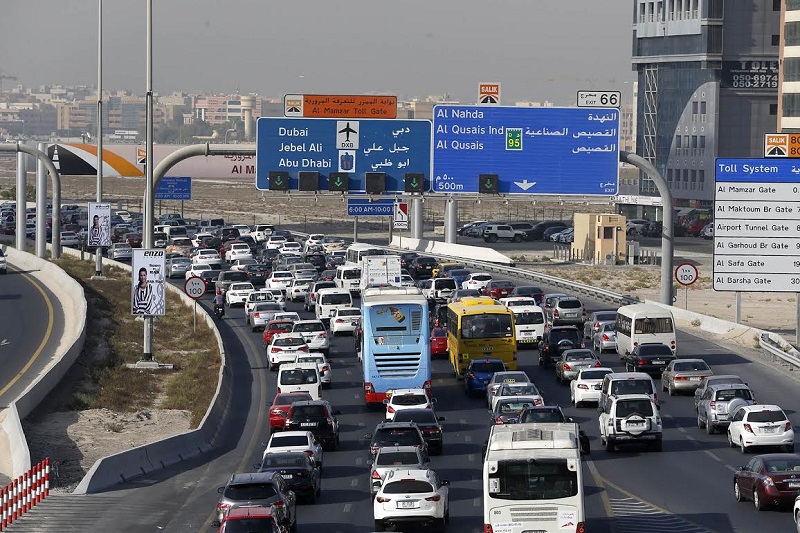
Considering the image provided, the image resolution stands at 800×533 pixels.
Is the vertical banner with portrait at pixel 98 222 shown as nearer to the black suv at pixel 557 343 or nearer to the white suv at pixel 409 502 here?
the black suv at pixel 557 343

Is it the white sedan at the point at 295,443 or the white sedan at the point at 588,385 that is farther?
the white sedan at the point at 588,385

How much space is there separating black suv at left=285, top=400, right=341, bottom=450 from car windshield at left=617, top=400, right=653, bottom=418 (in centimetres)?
725

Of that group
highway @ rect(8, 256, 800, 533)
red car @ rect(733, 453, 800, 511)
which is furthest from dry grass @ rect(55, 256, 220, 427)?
red car @ rect(733, 453, 800, 511)

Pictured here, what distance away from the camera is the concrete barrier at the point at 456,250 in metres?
90.1

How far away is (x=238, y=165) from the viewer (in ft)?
330

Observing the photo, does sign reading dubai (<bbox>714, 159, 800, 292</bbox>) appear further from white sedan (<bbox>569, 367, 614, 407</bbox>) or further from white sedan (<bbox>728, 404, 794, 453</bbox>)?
white sedan (<bbox>728, 404, 794, 453</bbox>)

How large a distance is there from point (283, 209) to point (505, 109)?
13462 cm

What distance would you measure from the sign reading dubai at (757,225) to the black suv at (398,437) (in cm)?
2134

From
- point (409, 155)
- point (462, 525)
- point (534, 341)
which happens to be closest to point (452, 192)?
point (409, 155)

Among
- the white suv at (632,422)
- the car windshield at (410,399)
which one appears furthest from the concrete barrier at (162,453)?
the white suv at (632,422)

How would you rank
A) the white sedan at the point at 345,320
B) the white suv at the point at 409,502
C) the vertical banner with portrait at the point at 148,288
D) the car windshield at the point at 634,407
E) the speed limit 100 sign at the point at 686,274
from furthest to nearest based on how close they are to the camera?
the speed limit 100 sign at the point at 686,274 < the white sedan at the point at 345,320 < the vertical banner with portrait at the point at 148,288 < the car windshield at the point at 634,407 < the white suv at the point at 409,502

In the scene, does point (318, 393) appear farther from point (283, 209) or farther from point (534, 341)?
point (283, 209)

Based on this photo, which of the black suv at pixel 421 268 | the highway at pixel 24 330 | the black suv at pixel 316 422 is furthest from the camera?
the black suv at pixel 421 268

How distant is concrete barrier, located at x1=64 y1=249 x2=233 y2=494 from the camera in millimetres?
29828
